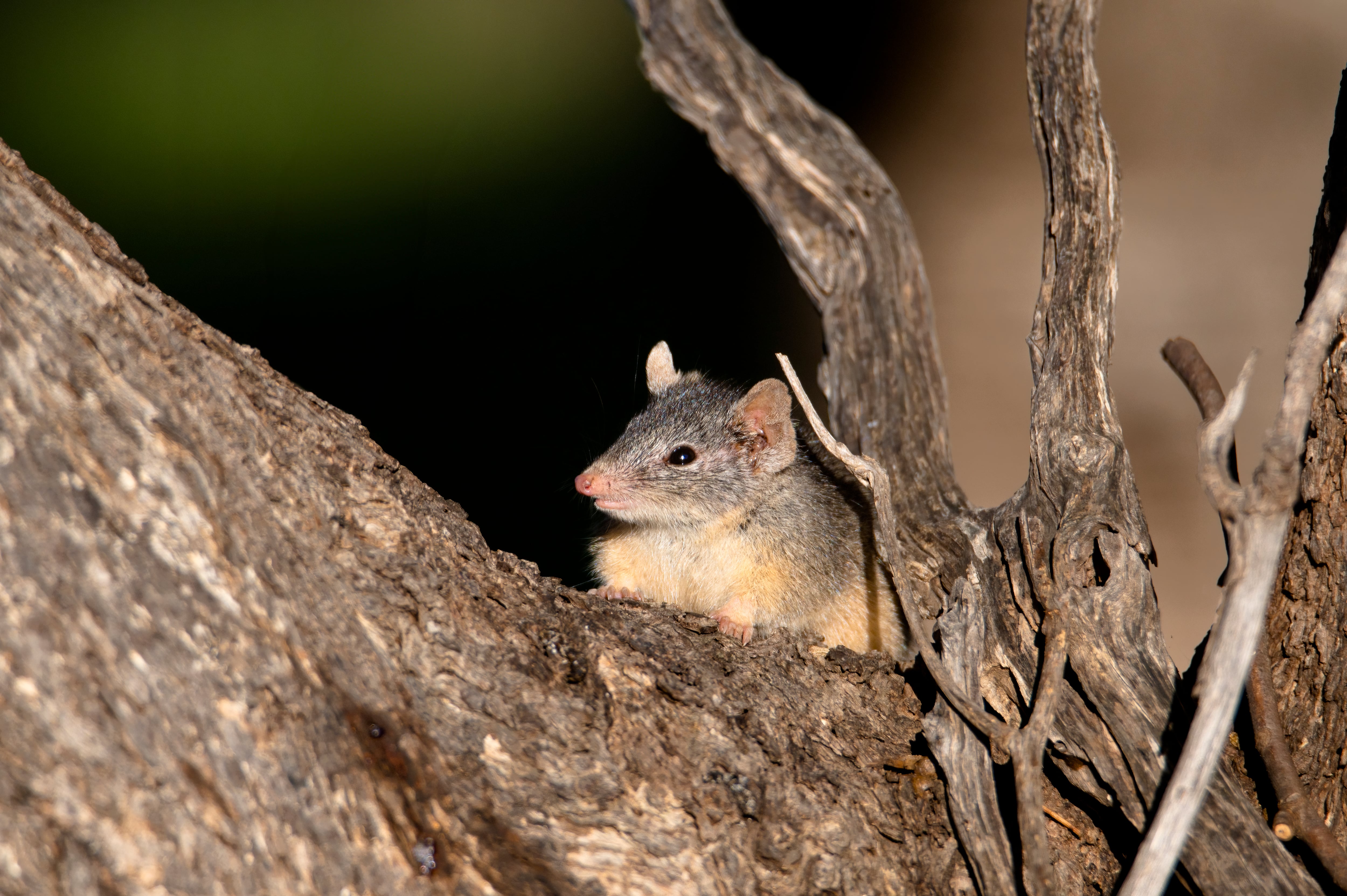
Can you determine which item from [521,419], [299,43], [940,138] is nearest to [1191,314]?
[940,138]

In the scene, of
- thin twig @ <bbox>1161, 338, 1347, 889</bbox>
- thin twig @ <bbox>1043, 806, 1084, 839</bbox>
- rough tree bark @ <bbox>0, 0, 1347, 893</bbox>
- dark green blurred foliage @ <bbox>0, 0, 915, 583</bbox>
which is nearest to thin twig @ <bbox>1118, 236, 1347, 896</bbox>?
thin twig @ <bbox>1161, 338, 1347, 889</bbox>

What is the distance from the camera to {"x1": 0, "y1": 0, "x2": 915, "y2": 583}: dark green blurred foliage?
20.2 feet

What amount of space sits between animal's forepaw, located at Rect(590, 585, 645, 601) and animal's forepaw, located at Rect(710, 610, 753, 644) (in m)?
Result: 0.25

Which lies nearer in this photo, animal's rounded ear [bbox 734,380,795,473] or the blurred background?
animal's rounded ear [bbox 734,380,795,473]

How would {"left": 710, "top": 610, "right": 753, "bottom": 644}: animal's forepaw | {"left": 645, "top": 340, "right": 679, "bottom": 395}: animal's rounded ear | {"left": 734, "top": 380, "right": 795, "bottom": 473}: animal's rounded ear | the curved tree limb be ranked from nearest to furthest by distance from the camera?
the curved tree limb, {"left": 710, "top": 610, "right": 753, "bottom": 644}: animal's forepaw, {"left": 734, "top": 380, "right": 795, "bottom": 473}: animal's rounded ear, {"left": 645, "top": 340, "right": 679, "bottom": 395}: animal's rounded ear

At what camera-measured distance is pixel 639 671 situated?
217 centimetres

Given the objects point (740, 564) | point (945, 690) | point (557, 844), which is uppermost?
point (740, 564)

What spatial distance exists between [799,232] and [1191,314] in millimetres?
2647

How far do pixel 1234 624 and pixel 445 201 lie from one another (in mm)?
6313

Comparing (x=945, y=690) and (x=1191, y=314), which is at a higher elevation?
(x=1191, y=314)

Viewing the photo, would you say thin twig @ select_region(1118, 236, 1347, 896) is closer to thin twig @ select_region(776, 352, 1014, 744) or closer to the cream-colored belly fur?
thin twig @ select_region(776, 352, 1014, 744)

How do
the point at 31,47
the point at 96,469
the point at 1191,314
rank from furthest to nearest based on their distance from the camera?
the point at 31,47 → the point at 1191,314 → the point at 96,469

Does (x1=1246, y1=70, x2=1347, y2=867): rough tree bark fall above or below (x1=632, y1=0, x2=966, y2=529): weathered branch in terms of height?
below

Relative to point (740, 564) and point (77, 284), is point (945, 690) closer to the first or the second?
point (740, 564)
